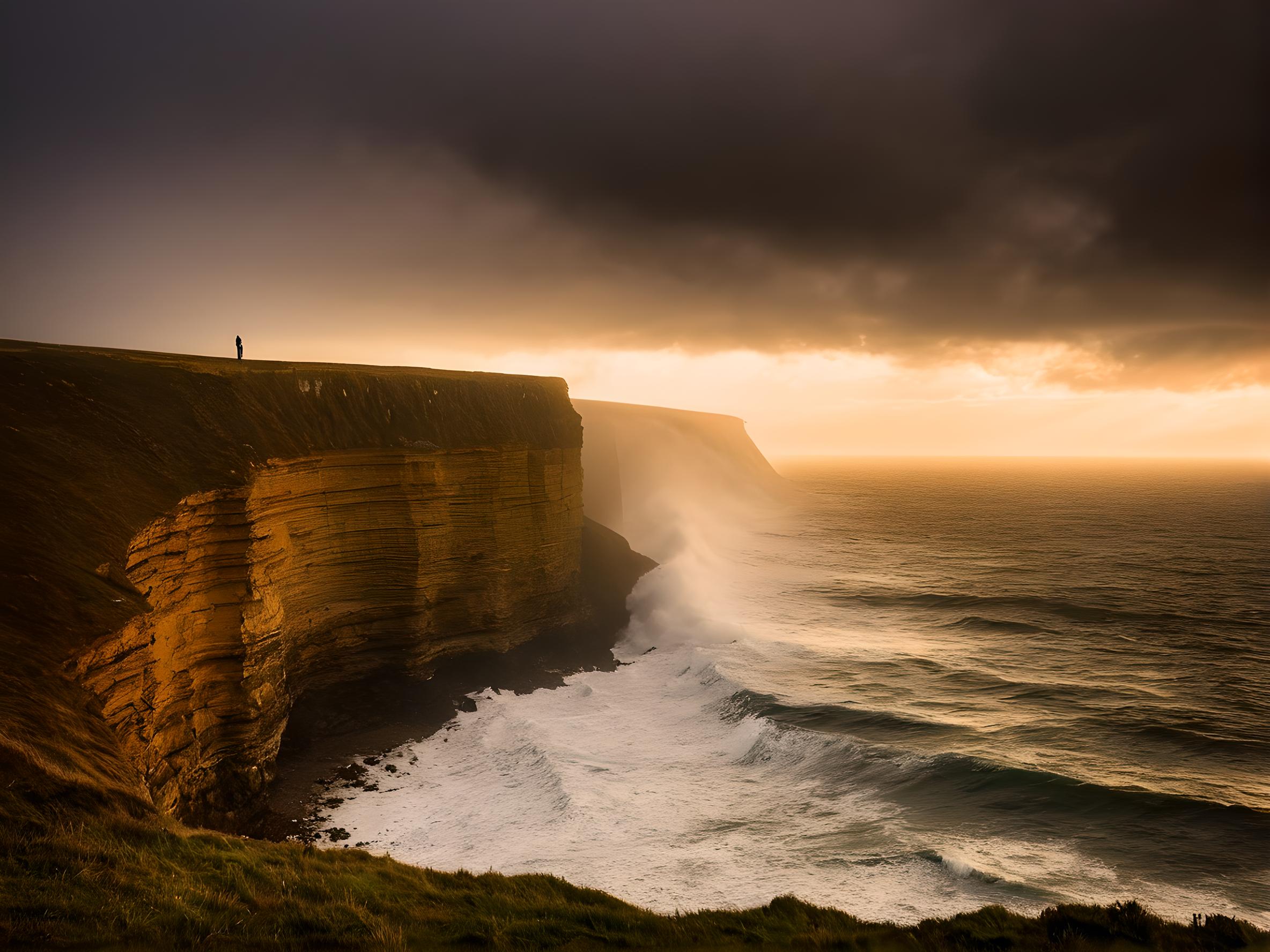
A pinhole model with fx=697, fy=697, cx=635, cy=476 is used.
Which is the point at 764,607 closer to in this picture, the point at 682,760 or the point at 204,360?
the point at 682,760

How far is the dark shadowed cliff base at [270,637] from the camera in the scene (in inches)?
350

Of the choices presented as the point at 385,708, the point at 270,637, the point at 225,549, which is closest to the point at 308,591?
the point at 270,637

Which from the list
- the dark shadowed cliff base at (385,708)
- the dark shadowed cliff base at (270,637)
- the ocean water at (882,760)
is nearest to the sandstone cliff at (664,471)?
the ocean water at (882,760)

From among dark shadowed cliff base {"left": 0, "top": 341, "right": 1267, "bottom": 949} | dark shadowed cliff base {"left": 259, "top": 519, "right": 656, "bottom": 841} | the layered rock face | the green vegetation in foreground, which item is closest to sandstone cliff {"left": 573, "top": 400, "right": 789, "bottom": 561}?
dark shadowed cliff base {"left": 259, "top": 519, "right": 656, "bottom": 841}

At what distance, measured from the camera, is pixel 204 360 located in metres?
22.6

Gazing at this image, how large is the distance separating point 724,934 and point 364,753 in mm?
14058

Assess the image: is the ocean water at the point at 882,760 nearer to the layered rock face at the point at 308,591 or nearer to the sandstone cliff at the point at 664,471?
the layered rock face at the point at 308,591

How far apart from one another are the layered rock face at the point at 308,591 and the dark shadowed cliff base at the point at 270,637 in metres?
0.08

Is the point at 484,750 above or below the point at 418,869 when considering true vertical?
below

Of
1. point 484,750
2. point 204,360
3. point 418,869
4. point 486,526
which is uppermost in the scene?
point 204,360

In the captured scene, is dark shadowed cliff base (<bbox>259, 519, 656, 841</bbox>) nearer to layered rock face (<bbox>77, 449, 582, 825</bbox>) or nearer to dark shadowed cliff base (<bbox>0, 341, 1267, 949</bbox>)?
dark shadowed cliff base (<bbox>0, 341, 1267, 949</bbox>)

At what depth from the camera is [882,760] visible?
1966 centimetres

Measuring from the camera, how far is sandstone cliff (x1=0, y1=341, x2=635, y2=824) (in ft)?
41.4

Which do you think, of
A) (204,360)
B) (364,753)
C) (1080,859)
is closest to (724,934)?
(1080,859)
